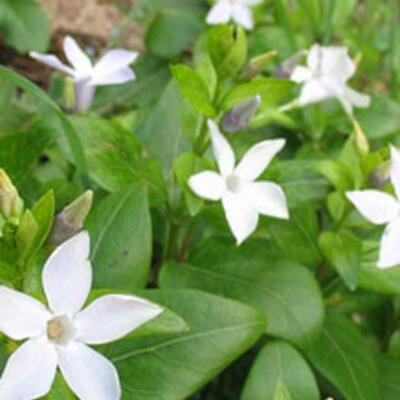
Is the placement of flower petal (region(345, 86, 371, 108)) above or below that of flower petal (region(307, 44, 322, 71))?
below

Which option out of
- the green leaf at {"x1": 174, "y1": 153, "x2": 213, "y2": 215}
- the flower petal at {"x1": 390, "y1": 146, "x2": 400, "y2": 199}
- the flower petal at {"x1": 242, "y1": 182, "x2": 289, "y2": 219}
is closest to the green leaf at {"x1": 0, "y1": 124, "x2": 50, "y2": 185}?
the green leaf at {"x1": 174, "y1": 153, "x2": 213, "y2": 215}

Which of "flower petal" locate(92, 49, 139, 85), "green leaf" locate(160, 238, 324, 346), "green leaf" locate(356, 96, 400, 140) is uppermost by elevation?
"flower petal" locate(92, 49, 139, 85)

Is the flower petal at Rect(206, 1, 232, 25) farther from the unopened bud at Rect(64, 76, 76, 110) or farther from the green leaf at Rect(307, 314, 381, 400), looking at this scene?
the green leaf at Rect(307, 314, 381, 400)

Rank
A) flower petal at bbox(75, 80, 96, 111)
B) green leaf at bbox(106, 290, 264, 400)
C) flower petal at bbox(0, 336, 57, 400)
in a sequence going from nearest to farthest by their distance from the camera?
flower petal at bbox(0, 336, 57, 400) < green leaf at bbox(106, 290, 264, 400) < flower petal at bbox(75, 80, 96, 111)

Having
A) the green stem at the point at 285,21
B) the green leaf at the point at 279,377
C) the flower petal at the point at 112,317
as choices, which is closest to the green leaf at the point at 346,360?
the green leaf at the point at 279,377

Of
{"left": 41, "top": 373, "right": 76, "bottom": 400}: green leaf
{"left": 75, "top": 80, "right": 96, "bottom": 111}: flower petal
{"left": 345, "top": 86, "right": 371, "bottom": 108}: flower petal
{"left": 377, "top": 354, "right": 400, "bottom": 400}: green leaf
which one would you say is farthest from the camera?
{"left": 345, "top": 86, "right": 371, "bottom": 108}: flower petal

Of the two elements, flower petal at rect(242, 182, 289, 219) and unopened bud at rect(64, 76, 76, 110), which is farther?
unopened bud at rect(64, 76, 76, 110)
